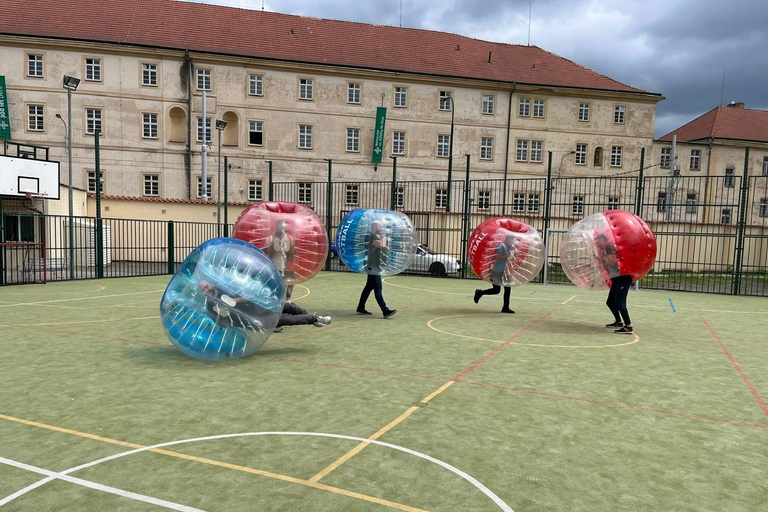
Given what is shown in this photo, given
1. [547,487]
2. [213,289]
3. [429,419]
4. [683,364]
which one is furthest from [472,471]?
[683,364]

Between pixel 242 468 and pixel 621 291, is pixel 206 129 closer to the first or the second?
pixel 621 291

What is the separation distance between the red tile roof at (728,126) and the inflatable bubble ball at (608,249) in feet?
159

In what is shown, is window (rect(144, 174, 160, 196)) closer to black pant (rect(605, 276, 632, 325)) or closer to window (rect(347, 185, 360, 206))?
window (rect(347, 185, 360, 206))

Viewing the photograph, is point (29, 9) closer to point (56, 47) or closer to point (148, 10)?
point (56, 47)

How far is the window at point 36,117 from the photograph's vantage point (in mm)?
37094

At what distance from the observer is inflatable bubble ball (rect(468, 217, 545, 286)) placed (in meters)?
11.2

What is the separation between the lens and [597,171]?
4444cm

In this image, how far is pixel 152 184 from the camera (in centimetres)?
3819

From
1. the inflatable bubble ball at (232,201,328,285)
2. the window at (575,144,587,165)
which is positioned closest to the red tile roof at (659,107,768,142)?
the window at (575,144,587,165)

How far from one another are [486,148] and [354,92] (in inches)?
438

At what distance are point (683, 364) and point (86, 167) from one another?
129ft

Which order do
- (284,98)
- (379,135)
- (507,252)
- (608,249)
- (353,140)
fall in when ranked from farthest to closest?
(353,140) < (379,135) < (284,98) < (507,252) < (608,249)

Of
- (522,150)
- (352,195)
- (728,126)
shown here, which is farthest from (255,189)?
(728,126)

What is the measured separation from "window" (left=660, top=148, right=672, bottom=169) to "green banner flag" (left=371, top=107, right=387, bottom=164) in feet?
85.7
